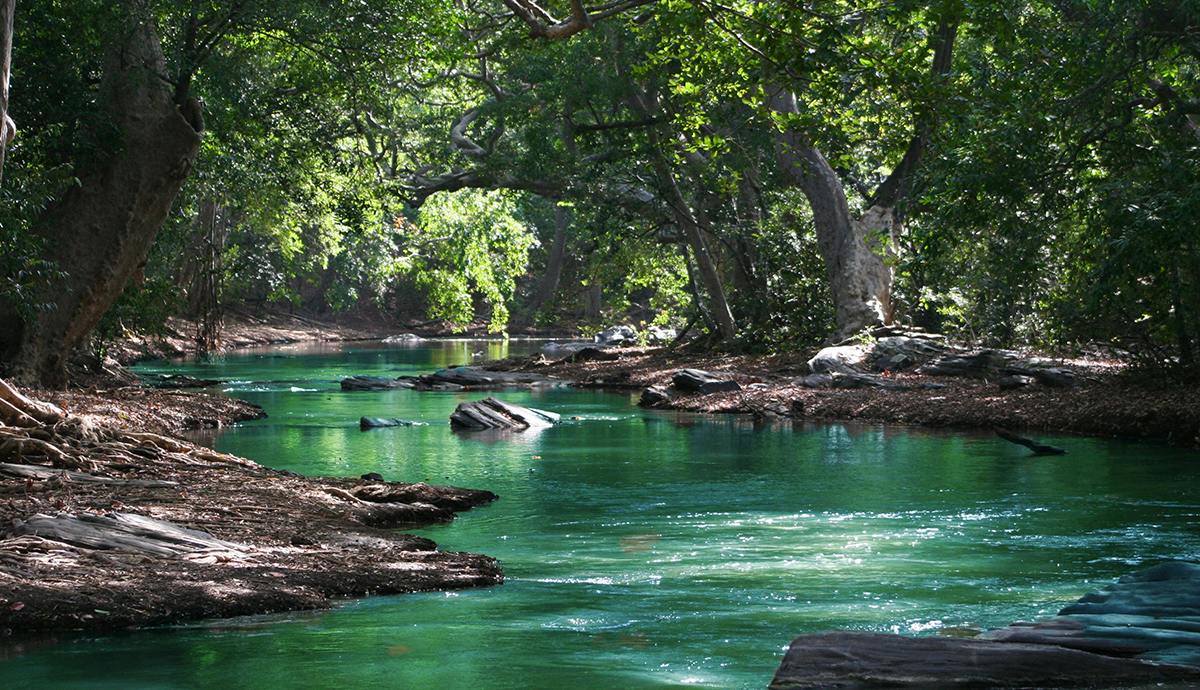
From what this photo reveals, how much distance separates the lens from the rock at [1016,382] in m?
19.9

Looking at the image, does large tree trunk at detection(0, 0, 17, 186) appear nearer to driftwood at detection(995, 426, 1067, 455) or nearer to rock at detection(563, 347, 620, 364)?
driftwood at detection(995, 426, 1067, 455)

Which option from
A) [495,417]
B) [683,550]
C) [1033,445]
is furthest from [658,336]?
[683,550]

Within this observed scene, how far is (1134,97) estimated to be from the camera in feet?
53.6

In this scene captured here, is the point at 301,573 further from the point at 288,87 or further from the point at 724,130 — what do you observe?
the point at 724,130

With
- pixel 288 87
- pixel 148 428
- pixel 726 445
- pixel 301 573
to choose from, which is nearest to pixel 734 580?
pixel 301 573

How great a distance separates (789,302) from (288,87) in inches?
539

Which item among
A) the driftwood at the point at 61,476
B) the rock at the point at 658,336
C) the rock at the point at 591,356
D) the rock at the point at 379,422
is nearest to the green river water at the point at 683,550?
the rock at the point at 379,422

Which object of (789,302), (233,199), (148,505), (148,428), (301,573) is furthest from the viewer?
(789,302)

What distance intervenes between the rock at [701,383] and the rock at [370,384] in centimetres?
694

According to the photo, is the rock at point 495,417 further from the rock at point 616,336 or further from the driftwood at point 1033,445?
the rock at point 616,336

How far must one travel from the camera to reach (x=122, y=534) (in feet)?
25.0

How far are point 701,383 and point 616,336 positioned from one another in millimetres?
21246

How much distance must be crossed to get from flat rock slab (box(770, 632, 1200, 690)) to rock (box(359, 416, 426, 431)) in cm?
1434

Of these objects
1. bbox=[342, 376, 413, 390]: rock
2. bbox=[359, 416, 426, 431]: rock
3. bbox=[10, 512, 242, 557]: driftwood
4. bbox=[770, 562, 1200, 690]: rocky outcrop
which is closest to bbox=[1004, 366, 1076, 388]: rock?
bbox=[359, 416, 426, 431]: rock
